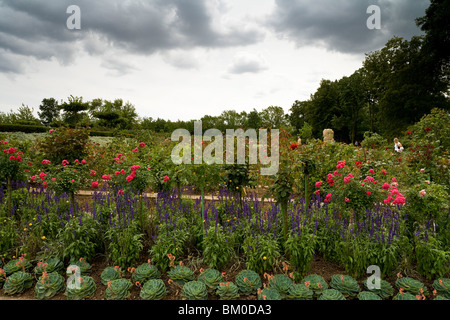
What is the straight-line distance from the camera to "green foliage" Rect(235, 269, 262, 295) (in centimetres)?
262

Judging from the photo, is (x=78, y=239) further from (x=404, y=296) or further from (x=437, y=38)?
(x=437, y=38)

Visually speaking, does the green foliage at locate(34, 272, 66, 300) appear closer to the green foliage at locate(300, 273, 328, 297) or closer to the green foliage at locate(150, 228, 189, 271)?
the green foliage at locate(150, 228, 189, 271)

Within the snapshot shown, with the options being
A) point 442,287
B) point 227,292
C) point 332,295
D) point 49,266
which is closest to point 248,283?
point 227,292

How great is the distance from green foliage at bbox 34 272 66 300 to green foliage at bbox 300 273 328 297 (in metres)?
2.51

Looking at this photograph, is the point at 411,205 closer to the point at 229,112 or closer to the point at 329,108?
the point at 329,108

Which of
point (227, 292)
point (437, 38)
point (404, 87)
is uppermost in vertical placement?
point (437, 38)

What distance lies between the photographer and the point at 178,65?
21.9 feet

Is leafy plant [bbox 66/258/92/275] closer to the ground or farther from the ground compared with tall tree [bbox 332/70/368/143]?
closer to the ground

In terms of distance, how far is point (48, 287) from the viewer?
8.72 ft

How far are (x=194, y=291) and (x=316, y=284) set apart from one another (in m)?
1.21

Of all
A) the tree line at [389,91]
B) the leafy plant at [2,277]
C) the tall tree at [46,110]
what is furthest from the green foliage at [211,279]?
the tall tree at [46,110]

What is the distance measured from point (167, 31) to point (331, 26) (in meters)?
3.73

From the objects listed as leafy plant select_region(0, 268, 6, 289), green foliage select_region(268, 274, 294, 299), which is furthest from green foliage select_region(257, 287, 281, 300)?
leafy plant select_region(0, 268, 6, 289)
